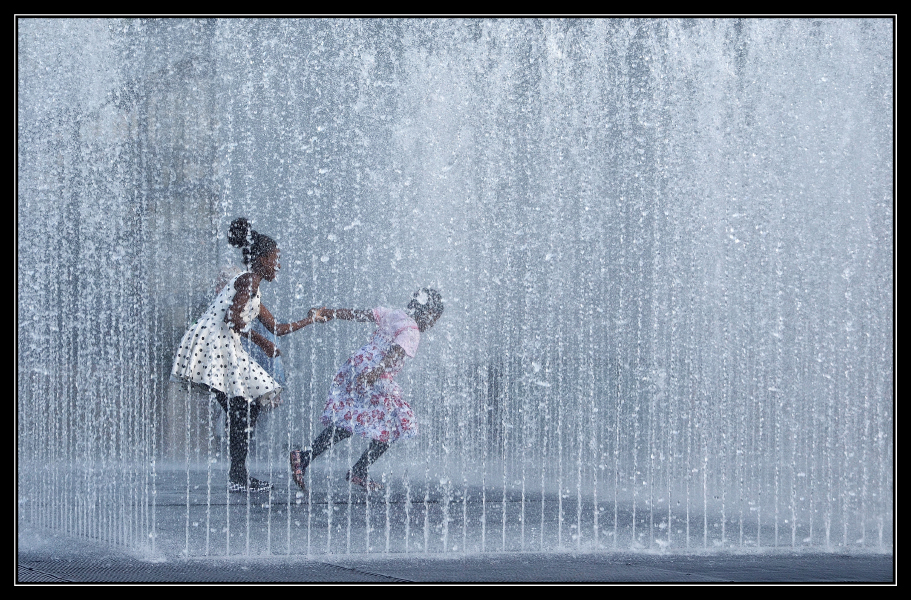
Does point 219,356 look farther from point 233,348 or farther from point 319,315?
point 319,315

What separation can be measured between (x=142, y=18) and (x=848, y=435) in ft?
18.7

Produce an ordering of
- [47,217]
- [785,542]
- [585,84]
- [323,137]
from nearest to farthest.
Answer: [785,542], [585,84], [47,217], [323,137]

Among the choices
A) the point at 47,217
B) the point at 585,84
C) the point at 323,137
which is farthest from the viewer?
the point at 323,137

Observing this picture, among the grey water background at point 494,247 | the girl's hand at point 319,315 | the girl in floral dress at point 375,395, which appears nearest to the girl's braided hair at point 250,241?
the girl's hand at point 319,315

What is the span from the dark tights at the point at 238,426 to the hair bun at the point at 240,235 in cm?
79

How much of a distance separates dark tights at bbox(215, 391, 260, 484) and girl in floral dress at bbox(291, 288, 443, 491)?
268mm

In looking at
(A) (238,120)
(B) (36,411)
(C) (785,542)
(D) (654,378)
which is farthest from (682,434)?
(B) (36,411)

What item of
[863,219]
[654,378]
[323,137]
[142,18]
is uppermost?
[142,18]

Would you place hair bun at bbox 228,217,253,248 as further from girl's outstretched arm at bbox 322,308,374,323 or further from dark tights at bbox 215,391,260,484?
dark tights at bbox 215,391,260,484

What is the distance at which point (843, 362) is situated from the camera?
7730 mm

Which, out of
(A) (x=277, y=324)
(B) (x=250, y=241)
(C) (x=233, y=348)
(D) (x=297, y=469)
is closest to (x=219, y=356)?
(C) (x=233, y=348)

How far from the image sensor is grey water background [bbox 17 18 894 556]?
7285 mm

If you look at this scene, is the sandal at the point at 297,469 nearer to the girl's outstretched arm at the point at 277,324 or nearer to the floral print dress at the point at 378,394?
the floral print dress at the point at 378,394

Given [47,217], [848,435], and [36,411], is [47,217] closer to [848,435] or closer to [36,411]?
[36,411]
